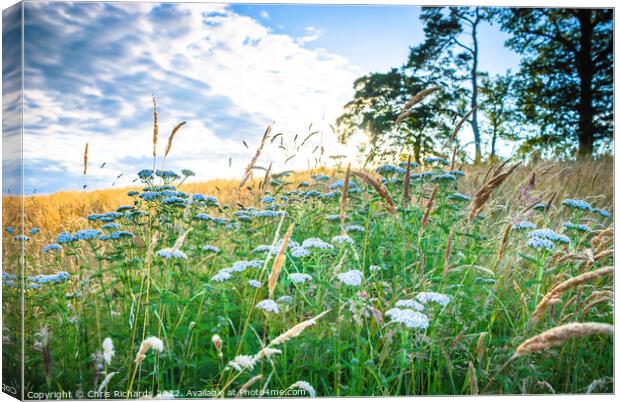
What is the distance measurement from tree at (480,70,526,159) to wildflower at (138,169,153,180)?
2.03 meters

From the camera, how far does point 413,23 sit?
310 centimetres

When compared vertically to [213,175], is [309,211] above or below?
below

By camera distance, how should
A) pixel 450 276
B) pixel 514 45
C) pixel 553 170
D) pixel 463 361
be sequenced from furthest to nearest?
1. pixel 553 170
2. pixel 514 45
3. pixel 450 276
4. pixel 463 361

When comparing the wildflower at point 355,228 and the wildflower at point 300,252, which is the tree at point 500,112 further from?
the wildflower at point 300,252

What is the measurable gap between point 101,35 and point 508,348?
8.82 feet

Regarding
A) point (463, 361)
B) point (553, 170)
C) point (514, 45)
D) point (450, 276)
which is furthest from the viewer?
point (553, 170)

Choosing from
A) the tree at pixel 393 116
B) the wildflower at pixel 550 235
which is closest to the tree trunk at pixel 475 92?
the tree at pixel 393 116

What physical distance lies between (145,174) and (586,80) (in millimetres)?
2754

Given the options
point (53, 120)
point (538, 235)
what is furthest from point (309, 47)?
point (538, 235)

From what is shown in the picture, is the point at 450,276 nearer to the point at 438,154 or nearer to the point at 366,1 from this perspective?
the point at 438,154

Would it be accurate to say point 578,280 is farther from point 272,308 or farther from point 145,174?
point 145,174

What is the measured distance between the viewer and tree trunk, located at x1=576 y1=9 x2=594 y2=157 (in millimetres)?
Answer: 3344

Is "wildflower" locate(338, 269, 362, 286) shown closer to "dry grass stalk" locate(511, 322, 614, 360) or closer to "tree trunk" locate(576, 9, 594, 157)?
"dry grass stalk" locate(511, 322, 614, 360)

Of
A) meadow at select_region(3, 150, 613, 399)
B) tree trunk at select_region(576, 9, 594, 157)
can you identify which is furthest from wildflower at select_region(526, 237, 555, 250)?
tree trunk at select_region(576, 9, 594, 157)
